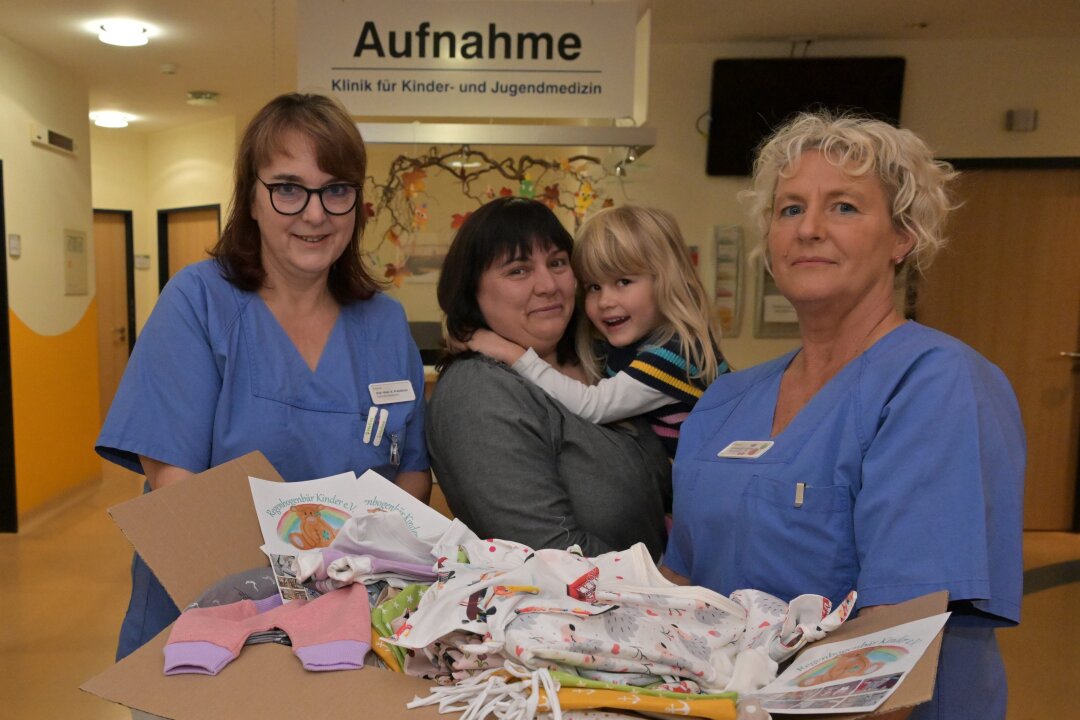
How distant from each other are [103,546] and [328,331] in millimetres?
3699

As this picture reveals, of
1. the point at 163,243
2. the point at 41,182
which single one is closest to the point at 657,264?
the point at 41,182

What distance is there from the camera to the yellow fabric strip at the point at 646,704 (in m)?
0.74

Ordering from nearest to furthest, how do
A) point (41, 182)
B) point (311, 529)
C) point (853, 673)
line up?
point (853, 673)
point (311, 529)
point (41, 182)

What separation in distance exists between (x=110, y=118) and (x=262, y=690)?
26.0 feet

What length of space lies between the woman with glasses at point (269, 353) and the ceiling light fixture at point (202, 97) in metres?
5.71

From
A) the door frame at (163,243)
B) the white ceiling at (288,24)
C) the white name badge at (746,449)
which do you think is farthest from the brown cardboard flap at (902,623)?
the door frame at (163,243)

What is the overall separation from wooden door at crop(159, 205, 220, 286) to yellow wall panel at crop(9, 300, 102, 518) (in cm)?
231

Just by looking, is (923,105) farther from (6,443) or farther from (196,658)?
(6,443)

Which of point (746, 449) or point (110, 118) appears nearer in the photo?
point (746, 449)

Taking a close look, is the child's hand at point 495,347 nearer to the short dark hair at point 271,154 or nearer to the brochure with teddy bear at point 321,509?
the short dark hair at point 271,154

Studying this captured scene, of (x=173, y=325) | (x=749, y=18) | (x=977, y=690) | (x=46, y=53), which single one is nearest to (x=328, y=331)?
(x=173, y=325)

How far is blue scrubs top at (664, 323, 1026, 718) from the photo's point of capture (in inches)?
38.1

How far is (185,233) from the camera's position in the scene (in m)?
8.42

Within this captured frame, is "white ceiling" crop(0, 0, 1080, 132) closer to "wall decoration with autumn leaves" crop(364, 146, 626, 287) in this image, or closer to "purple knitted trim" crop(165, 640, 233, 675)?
"wall decoration with autumn leaves" crop(364, 146, 626, 287)
